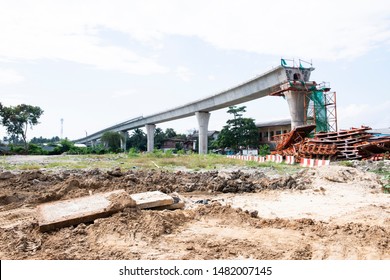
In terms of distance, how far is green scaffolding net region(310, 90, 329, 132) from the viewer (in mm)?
22381

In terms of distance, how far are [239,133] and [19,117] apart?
31.5 m

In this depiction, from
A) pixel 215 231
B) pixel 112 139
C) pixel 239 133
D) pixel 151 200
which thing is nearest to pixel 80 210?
pixel 151 200

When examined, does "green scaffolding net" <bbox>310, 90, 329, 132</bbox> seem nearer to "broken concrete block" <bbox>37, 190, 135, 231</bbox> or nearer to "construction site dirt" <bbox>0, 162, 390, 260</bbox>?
"construction site dirt" <bbox>0, 162, 390, 260</bbox>

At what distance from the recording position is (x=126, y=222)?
4.52 m

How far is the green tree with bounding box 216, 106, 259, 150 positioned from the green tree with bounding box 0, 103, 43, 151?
2805cm

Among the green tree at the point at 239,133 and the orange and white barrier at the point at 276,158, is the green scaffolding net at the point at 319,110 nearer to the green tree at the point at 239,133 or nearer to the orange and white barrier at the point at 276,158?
the orange and white barrier at the point at 276,158

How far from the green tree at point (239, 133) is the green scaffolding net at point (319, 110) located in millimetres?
19742

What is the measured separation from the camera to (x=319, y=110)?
22.7 m

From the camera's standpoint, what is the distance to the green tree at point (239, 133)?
42.8 metres

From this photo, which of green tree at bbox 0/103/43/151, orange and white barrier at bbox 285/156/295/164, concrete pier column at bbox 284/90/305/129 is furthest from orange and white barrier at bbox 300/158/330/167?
green tree at bbox 0/103/43/151

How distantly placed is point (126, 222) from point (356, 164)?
11.8 metres

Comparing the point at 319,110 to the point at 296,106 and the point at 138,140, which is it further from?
the point at 138,140
